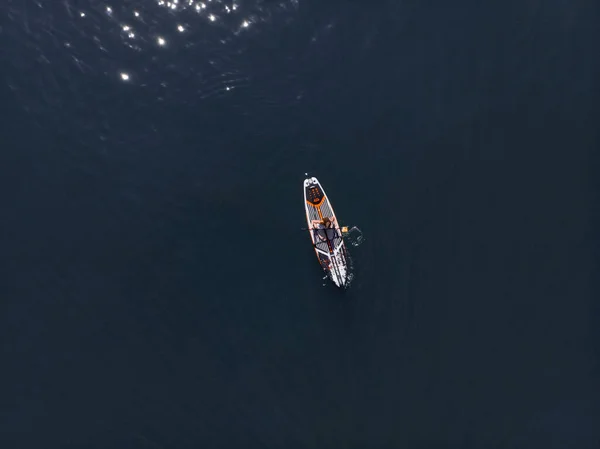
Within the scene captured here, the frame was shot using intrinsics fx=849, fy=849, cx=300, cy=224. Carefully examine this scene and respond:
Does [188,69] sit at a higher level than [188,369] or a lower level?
higher

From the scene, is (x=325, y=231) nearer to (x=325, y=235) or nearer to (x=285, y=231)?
(x=325, y=235)

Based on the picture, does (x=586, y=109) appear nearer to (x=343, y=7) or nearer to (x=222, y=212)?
(x=343, y=7)

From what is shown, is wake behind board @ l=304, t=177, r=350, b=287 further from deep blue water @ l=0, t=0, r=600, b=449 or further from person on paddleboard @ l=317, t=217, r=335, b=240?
deep blue water @ l=0, t=0, r=600, b=449

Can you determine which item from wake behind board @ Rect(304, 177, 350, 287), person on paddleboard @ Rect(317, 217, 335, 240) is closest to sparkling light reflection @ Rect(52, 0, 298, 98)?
wake behind board @ Rect(304, 177, 350, 287)

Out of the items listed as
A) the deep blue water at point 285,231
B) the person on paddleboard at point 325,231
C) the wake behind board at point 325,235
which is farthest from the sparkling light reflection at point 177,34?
the person on paddleboard at point 325,231

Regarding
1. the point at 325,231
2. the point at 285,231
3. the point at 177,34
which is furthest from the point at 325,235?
the point at 177,34

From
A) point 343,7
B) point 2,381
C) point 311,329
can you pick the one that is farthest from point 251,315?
point 343,7

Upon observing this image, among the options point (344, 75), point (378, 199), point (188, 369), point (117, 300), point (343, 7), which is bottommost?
point (188, 369)
